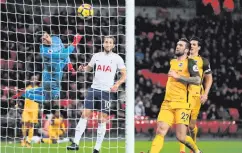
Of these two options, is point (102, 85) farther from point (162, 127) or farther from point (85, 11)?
point (162, 127)

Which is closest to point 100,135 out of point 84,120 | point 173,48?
point 84,120

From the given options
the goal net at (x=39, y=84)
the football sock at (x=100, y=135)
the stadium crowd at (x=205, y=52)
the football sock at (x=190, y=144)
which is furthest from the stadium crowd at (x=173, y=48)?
the football sock at (x=190, y=144)

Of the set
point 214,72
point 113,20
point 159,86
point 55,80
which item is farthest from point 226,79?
point 55,80

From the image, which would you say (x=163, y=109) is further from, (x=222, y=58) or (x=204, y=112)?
(x=222, y=58)

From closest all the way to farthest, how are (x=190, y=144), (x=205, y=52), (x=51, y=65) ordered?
(x=190, y=144) → (x=51, y=65) → (x=205, y=52)

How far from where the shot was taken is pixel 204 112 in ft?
73.0

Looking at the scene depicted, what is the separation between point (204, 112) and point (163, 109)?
1287 cm

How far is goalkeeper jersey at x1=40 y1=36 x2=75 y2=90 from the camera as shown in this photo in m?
10.9

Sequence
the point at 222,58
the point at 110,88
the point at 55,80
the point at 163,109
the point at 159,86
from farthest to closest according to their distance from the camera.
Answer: the point at 222,58
the point at 159,86
the point at 55,80
the point at 110,88
the point at 163,109

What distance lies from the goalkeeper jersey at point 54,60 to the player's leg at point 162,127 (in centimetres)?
199

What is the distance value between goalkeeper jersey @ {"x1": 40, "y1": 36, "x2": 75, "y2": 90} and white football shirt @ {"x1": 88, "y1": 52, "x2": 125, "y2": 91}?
21.6 inches

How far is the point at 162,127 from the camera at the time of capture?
9.30 m

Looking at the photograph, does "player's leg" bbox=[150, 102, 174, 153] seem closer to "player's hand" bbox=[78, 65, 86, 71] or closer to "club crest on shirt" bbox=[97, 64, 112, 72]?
"club crest on shirt" bbox=[97, 64, 112, 72]

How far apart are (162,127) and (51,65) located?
2619 mm
